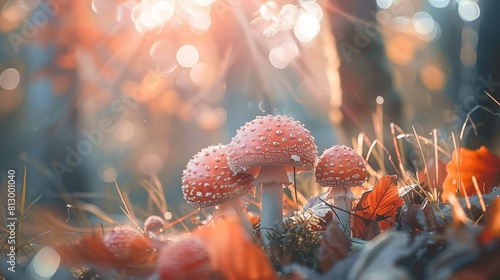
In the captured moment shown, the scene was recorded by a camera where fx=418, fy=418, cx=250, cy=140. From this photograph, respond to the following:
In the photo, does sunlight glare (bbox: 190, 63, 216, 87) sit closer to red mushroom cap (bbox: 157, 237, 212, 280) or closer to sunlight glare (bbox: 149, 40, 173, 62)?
sunlight glare (bbox: 149, 40, 173, 62)

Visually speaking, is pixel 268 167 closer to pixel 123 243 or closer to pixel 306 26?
pixel 123 243

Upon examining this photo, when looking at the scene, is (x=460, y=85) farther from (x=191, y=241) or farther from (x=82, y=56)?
(x=82, y=56)

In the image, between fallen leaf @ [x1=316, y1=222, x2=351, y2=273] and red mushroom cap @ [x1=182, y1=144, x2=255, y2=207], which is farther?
red mushroom cap @ [x1=182, y1=144, x2=255, y2=207]

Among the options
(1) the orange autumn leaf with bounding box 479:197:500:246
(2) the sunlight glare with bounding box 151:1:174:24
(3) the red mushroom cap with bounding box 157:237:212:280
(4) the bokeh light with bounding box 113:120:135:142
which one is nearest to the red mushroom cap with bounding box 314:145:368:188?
(3) the red mushroom cap with bounding box 157:237:212:280

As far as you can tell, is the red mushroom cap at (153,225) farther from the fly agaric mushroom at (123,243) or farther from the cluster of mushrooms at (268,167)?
the fly agaric mushroom at (123,243)

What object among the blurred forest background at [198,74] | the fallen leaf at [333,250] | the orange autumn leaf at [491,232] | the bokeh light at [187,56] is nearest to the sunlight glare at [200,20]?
the blurred forest background at [198,74]
